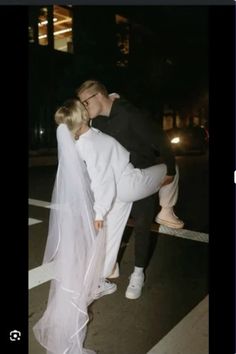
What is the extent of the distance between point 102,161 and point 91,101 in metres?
0.40

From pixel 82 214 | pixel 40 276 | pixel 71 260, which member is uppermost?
pixel 82 214

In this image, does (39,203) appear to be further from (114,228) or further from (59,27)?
(59,27)

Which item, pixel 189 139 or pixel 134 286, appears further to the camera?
pixel 134 286

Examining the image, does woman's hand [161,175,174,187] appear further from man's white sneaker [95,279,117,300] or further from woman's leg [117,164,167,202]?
man's white sneaker [95,279,117,300]

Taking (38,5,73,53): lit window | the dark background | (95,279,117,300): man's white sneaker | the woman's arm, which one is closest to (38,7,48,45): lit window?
(38,5,73,53): lit window

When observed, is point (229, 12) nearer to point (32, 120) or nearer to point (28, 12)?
point (28, 12)

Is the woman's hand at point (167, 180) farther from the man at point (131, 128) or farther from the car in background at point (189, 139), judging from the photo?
the car in background at point (189, 139)

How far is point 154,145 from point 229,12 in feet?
3.08

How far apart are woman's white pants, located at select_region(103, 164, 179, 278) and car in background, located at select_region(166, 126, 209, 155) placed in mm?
165

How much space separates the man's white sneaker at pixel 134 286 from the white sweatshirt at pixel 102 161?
2.01 feet

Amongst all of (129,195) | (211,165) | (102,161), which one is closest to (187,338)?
(129,195)

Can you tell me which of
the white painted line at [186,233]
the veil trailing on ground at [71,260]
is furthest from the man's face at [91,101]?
the white painted line at [186,233]

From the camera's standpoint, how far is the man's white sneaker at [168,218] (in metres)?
2.75

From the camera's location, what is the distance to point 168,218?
109 inches
